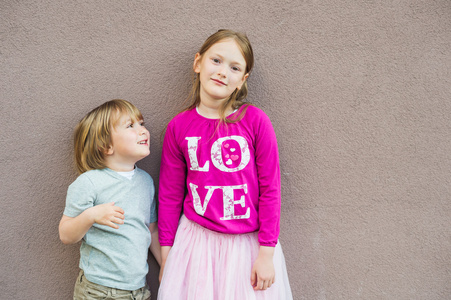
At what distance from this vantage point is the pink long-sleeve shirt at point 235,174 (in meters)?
1.40

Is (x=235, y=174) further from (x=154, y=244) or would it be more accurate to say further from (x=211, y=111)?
(x=154, y=244)

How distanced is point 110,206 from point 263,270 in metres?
0.71

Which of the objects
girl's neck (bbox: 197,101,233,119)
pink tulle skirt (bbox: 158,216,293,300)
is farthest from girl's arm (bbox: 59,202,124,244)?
girl's neck (bbox: 197,101,233,119)

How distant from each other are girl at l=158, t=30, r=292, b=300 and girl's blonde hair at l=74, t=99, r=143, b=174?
0.28 metres

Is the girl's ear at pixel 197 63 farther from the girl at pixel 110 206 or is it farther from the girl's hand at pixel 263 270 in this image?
the girl's hand at pixel 263 270

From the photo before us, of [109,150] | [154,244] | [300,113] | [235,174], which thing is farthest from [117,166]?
[300,113]

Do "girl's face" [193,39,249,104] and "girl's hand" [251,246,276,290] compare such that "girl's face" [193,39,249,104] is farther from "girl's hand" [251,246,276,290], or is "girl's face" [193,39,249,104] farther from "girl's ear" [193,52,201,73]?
"girl's hand" [251,246,276,290]

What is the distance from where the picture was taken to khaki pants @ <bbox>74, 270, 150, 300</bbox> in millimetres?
1367

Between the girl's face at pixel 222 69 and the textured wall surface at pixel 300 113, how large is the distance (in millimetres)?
229

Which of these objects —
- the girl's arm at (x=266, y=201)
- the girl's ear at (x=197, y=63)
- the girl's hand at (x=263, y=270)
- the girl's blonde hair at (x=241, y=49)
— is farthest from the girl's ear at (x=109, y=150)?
the girl's hand at (x=263, y=270)

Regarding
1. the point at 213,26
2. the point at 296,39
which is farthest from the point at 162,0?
the point at 296,39

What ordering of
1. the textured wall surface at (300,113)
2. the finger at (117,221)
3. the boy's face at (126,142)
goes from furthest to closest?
the textured wall surface at (300,113) → the boy's face at (126,142) → the finger at (117,221)

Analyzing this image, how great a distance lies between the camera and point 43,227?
5.38 feet

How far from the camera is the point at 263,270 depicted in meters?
1.35
